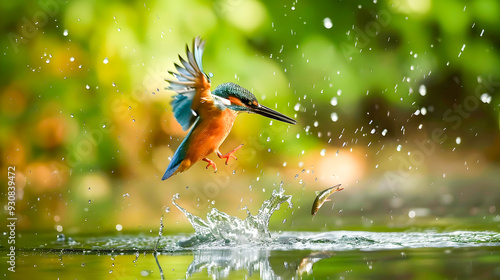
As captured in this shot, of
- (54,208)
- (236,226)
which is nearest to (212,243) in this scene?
(236,226)

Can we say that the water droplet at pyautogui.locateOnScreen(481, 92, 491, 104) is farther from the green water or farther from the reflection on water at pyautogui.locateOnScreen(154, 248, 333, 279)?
the reflection on water at pyautogui.locateOnScreen(154, 248, 333, 279)

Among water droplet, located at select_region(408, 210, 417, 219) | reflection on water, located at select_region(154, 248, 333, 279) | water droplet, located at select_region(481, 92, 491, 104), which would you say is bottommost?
reflection on water, located at select_region(154, 248, 333, 279)

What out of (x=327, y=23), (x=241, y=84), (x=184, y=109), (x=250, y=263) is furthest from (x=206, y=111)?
(x=327, y=23)

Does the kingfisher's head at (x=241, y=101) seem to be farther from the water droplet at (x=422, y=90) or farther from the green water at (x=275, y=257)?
the water droplet at (x=422, y=90)

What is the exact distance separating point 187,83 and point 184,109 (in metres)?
0.18

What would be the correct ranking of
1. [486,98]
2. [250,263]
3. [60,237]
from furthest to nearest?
[486,98], [60,237], [250,263]

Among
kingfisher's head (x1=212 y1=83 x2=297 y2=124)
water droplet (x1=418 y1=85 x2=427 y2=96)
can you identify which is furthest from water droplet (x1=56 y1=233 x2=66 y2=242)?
water droplet (x1=418 y1=85 x2=427 y2=96)

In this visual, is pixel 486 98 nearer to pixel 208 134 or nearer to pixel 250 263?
pixel 208 134

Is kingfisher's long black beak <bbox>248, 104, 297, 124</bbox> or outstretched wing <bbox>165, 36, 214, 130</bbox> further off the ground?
outstretched wing <bbox>165, 36, 214, 130</bbox>

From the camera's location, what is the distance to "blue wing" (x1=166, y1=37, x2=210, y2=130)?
10.4 feet

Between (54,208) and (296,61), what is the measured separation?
8.80ft

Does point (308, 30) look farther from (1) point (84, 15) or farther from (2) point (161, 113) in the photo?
(1) point (84, 15)

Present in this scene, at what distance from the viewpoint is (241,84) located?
6.88m

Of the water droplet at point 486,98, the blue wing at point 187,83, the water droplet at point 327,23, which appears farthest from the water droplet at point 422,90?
the blue wing at point 187,83
